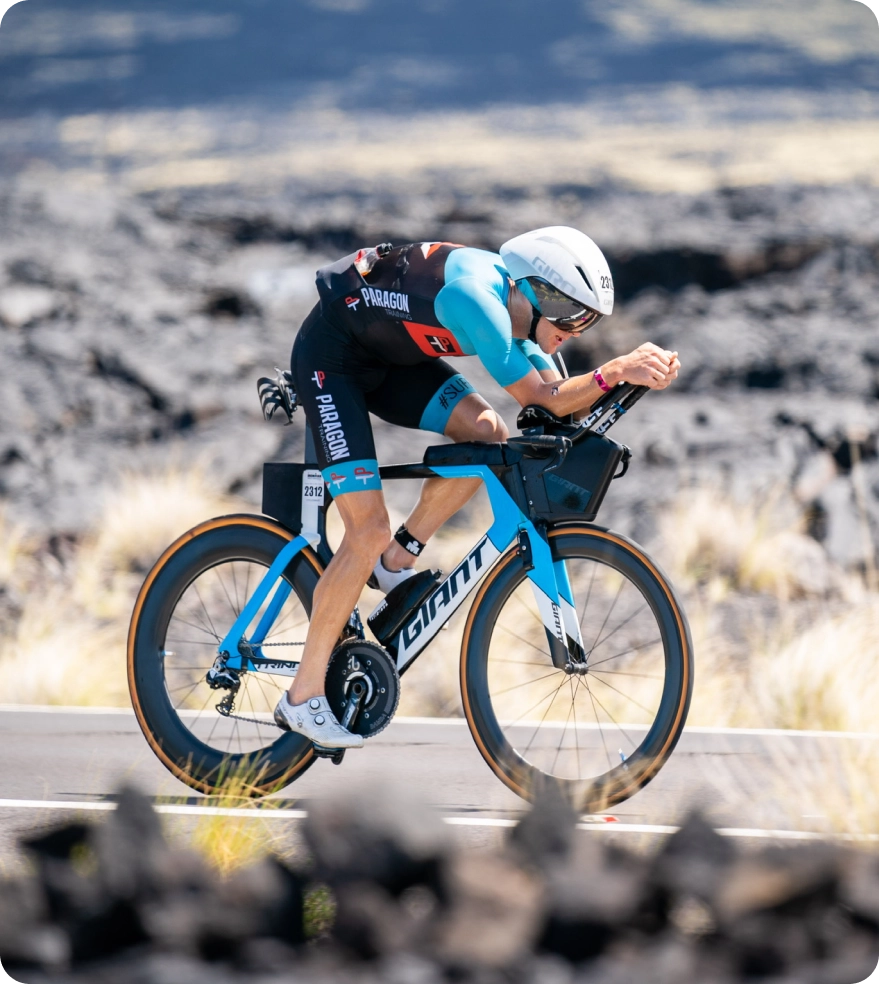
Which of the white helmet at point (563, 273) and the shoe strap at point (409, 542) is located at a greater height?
the white helmet at point (563, 273)

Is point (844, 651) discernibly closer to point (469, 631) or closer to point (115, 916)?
point (469, 631)

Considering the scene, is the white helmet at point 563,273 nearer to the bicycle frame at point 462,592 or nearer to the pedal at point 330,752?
the bicycle frame at point 462,592

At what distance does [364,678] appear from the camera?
4.74 m

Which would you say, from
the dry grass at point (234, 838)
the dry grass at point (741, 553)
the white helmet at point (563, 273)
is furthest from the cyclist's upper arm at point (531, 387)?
the dry grass at point (741, 553)

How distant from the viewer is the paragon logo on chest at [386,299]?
15.3 ft

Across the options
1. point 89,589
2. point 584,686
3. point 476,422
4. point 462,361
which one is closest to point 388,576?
point 476,422

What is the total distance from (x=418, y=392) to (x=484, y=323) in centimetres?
71

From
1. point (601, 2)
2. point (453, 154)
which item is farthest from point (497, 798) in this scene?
point (601, 2)

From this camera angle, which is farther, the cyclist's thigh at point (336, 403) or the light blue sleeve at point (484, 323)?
the cyclist's thigh at point (336, 403)

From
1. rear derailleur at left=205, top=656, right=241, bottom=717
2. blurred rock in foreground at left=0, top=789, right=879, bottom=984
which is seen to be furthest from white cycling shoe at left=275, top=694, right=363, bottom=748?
blurred rock in foreground at left=0, top=789, right=879, bottom=984

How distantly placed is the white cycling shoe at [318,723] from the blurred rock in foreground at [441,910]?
3.24 feet

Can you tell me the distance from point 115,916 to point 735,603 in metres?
6.62

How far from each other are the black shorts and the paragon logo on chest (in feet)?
0.54

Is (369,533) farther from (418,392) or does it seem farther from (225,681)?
(225,681)
